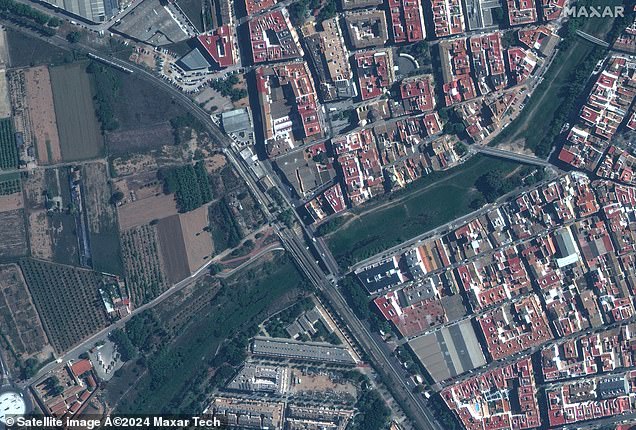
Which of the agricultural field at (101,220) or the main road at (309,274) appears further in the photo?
the agricultural field at (101,220)

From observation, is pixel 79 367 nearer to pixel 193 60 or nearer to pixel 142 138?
pixel 142 138

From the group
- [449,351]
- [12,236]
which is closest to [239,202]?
Result: [12,236]

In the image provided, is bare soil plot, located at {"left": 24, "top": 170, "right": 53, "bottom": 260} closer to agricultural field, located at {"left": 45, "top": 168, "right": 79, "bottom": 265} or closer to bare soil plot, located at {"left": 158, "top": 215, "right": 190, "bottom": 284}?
agricultural field, located at {"left": 45, "top": 168, "right": 79, "bottom": 265}

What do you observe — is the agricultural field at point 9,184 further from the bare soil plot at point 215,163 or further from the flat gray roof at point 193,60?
the flat gray roof at point 193,60

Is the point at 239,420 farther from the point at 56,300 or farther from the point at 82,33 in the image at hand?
the point at 82,33

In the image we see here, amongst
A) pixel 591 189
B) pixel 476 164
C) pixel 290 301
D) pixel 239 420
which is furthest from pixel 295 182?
pixel 591 189

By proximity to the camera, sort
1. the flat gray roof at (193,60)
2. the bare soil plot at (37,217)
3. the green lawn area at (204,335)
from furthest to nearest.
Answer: the flat gray roof at (193,60) < the bare soil plot at (37,217) < the green lawn area at (204,335)

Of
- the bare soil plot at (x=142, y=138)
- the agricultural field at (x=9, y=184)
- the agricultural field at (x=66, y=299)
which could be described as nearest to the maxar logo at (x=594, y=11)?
the bare soil plot at (x=142, y=138)
